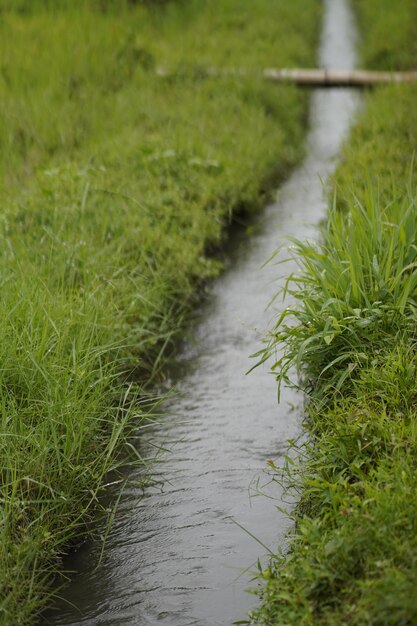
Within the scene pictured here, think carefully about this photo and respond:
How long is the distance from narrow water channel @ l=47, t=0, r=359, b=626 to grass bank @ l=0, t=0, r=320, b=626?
0.55 ft

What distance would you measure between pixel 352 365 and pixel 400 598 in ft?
4.50

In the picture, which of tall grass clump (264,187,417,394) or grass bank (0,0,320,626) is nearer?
grass bank (0,0,320,626)

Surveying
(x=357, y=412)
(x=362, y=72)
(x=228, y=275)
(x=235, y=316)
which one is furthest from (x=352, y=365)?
(x=362, y=72)

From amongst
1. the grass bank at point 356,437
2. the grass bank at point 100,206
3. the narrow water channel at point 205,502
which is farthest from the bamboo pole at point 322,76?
the grass bank at point 356,437

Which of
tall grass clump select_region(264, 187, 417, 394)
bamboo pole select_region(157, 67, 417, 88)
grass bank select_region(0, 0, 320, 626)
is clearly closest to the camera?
grass bank select_region(0, 0, 320, 626)

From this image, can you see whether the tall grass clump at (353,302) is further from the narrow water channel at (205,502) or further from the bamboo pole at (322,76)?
the bamboo pole at (322,76)

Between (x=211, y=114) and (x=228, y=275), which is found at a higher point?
(x=211, y=114)

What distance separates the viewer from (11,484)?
324 cm

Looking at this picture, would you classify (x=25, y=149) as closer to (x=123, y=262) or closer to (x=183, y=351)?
(x=123, y=262)

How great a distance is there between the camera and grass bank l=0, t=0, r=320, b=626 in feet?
11.4

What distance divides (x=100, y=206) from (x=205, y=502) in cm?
270

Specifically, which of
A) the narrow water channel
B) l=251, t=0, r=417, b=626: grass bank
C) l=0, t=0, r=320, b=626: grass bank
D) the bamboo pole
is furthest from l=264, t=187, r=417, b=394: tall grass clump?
the bamboo pole

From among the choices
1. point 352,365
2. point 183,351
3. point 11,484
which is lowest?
point 183,351

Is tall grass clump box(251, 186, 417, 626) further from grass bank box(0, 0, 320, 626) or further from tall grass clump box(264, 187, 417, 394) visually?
grass bank box(0, 0, 320, 626)
